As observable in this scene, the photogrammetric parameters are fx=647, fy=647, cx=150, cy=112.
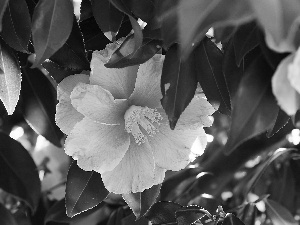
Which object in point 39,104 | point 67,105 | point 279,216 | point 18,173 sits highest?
point 67,105

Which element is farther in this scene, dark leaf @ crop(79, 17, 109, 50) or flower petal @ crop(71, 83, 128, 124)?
dark leaf @ crop(79, 17, 109, 50)

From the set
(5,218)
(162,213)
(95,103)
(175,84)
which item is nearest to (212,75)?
(175,84)

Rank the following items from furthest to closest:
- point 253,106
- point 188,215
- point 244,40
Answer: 1. point 188,215
2. point 244,40
3. point 253,106

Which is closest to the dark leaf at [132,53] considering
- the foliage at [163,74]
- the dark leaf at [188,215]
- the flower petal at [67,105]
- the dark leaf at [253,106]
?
the foliage at [163,74]

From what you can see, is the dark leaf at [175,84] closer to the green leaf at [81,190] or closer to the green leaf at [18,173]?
the green leaf at [81,190]

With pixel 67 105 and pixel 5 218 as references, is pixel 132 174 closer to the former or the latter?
pixel 67 105

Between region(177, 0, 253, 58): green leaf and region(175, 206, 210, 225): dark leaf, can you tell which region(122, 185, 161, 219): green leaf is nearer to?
region(175, 206, 210, 225): dark leaf

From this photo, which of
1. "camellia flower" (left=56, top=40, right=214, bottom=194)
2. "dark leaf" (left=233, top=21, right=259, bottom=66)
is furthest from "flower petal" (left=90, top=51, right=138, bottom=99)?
"dark leaf" (left=233, top=21, right=259, bottom=66)
